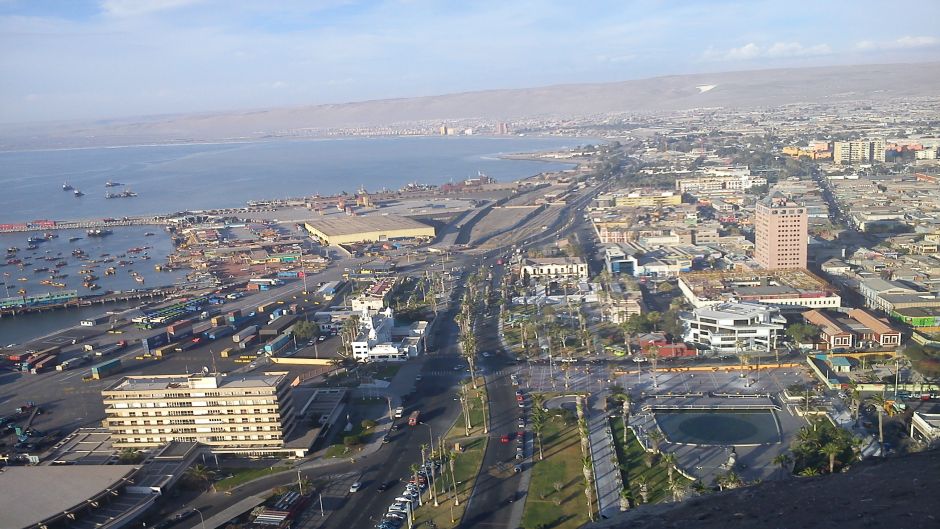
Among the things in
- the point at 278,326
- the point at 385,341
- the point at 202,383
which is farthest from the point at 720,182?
the point at 202,383

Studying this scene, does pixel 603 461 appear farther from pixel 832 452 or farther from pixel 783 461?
pixel 832 452

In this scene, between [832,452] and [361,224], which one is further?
[361,224]

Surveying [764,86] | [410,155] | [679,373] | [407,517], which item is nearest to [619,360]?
[679,373]

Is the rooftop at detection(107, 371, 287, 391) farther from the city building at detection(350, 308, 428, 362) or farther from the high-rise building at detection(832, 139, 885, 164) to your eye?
the high-rise building at detection(832, 139, 885, 164)

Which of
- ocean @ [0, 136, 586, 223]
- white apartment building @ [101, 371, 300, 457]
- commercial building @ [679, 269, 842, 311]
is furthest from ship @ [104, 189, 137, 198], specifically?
white apartment building @ [101, 371, 300, 457]

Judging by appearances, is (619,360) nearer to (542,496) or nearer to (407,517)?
(542,496)

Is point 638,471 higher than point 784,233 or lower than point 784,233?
lower
